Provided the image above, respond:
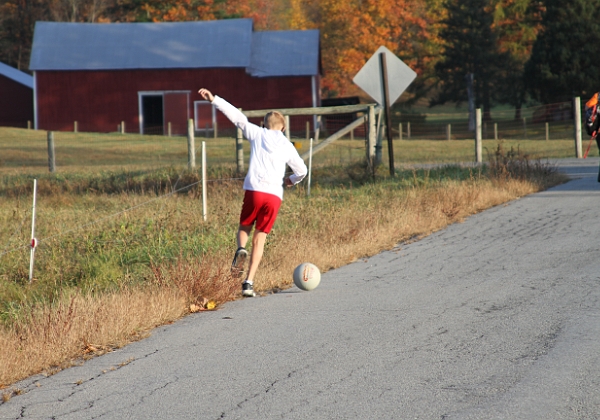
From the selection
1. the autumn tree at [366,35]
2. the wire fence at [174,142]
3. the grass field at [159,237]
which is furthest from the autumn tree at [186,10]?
the grass field at [159,237]

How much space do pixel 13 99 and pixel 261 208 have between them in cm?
4782

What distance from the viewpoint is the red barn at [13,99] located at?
5291 centimetres

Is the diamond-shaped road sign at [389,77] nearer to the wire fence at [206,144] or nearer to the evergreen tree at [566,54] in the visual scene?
the wire fence at [206,144]

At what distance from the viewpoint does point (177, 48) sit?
50.7 m

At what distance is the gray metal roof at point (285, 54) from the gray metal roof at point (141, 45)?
2.62 feet

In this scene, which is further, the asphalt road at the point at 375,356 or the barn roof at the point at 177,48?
the barn roof at the point at 177,48

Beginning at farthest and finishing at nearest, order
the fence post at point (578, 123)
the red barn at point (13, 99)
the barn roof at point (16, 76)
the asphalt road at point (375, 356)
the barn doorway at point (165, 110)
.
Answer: the red barn at point (13, 99) < the barn roof at point (16, 76) < the barn doorway at point (165, 110) < the fence post at point (578, 123) < the asphalt road at point (375, 356)

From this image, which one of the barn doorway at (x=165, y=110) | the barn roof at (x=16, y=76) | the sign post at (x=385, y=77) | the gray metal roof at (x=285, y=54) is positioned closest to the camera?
the sign post at (x=385, y=77)

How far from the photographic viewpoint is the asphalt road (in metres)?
5.14

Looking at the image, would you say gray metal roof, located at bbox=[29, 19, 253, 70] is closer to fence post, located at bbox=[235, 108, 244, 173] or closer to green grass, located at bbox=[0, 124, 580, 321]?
green grass, located at bbox=[0, 124, 580, 321]

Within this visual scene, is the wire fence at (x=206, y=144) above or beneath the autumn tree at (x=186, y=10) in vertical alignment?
beneath

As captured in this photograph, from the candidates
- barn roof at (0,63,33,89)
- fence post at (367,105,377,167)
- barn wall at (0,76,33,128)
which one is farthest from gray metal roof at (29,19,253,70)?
fence post at (367,105,377,167)

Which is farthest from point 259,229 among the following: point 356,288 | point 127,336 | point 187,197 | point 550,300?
point 187,197

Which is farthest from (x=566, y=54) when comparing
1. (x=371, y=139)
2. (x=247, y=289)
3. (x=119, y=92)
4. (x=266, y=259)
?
(x=247, y=289)
